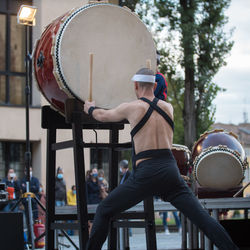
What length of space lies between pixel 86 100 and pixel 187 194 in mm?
1255

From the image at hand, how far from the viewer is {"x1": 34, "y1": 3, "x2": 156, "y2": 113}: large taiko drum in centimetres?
582

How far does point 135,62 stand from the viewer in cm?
616

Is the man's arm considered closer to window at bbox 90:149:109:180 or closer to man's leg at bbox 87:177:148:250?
man's leg at bbox 87:177:148:250

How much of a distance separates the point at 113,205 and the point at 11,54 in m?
17.1

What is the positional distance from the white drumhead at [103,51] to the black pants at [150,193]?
0.93 m

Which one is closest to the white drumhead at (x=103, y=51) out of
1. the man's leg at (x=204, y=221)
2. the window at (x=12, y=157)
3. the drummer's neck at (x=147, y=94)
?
the drummer's neck at (x=147, y=94)

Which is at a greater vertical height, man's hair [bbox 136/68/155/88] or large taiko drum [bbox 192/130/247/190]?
man's hair [bbox 136/68/155/88]

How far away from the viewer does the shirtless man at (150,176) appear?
5.25 m

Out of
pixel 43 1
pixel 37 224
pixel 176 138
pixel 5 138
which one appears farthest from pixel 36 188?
pixel 176 138

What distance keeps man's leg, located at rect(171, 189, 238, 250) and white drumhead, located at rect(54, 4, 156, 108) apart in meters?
1.19

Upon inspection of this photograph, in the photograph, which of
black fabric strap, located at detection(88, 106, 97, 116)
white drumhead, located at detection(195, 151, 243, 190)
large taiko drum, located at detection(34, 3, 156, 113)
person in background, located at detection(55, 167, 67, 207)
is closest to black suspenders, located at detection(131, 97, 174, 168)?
black fabric strap, located at detection(88, 106, 97, 116)

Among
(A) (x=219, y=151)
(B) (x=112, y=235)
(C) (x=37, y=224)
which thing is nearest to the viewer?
(B) (x=112, y=235)

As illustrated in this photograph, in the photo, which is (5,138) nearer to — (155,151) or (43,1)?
(43,1)

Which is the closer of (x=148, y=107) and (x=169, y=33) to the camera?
(x=148, y=107)
